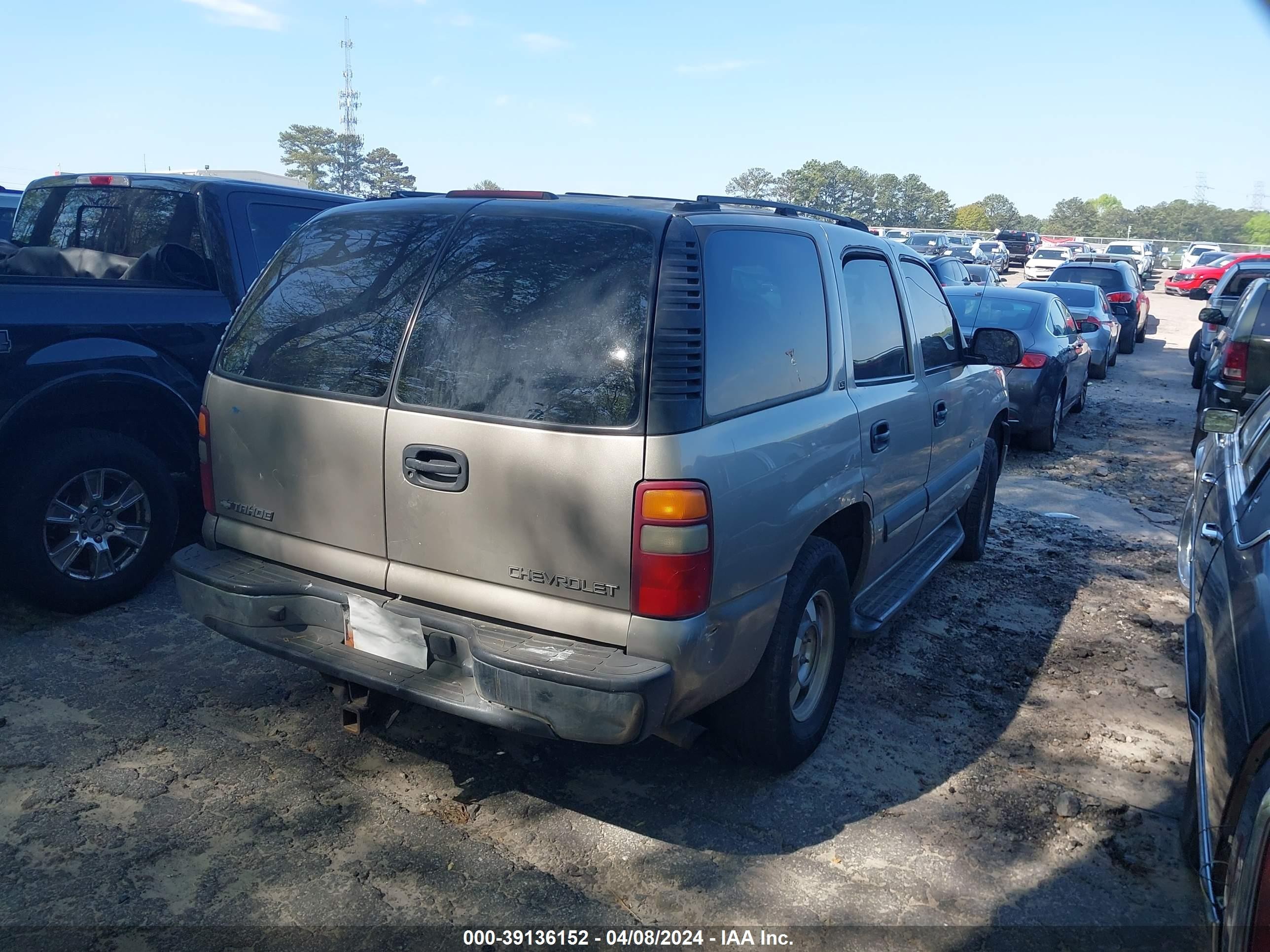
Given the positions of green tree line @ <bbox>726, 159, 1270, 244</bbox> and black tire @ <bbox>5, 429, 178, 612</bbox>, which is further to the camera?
green tree line @ <bbox>726, 159, 1270, 244</bbox>

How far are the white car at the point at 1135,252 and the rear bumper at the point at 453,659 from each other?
142ft

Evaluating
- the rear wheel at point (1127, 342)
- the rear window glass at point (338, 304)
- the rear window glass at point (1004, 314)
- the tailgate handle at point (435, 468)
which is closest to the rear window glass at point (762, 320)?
the tailgate handle at point (435, 468)

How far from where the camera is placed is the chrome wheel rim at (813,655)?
356 cm

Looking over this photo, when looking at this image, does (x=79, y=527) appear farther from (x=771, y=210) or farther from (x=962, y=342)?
(x=962, y=342)

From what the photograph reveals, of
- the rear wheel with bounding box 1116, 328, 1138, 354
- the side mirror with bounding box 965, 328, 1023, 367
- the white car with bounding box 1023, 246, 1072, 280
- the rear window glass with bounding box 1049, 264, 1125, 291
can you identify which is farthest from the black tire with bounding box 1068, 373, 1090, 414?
the white car with bounding box 1023, 246, 1072, 280

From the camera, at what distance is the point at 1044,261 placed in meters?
45.0

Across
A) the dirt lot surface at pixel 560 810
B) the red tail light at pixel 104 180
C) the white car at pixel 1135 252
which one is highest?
the white car at pixel 1135 252

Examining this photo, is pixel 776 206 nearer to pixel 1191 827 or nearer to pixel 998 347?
pixel 998 347

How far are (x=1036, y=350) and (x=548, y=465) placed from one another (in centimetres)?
814

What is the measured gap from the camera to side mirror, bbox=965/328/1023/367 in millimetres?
5180

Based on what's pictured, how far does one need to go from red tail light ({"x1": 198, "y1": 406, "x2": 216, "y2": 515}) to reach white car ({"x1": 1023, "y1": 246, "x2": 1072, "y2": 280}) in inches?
1432

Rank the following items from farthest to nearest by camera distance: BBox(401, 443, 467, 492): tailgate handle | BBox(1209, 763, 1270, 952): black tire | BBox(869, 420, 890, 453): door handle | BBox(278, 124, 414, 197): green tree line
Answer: BBox(278, 124, 414, 197): green tree line → BBox(869, 420, 890, 453): door handle → BBox(401, 443, 467, 492): tailgate handle → BBox(1209, 763, 1270, 952): black tire

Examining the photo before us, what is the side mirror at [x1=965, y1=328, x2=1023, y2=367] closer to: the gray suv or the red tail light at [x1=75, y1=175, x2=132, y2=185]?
the gray suv

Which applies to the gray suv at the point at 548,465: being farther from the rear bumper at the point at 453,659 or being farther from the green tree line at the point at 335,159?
the green tree line at the point at 335,159
